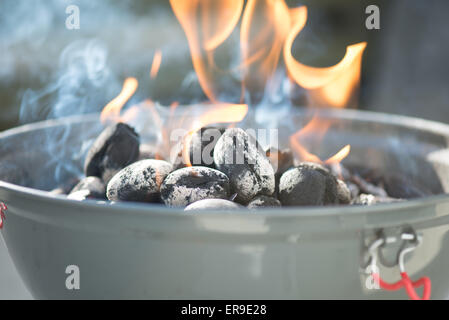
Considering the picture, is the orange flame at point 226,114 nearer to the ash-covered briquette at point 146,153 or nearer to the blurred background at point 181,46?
the ash-covered briquette at point 146,153

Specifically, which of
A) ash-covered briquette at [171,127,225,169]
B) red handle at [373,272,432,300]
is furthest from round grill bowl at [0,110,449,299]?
ash-covered briquette at [171,127,225,169]

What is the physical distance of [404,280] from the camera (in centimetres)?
75

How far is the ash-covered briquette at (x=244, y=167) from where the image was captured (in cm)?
94

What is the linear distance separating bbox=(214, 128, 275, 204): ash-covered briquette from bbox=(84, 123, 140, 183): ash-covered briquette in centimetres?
26

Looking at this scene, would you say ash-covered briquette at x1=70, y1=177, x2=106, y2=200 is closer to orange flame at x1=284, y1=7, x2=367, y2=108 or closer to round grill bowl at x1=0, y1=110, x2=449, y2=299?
round grill bowl at x1=0, y1=110, x2=449, y2=299

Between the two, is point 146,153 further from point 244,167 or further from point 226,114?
point 244,167

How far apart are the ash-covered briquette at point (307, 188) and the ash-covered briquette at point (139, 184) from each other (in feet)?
0.82

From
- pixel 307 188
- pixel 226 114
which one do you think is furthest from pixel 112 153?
pixel 307 188

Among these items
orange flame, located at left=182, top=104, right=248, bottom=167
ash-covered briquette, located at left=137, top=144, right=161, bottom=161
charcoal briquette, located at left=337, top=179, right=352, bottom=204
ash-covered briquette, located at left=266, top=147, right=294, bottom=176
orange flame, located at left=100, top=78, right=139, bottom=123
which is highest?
orange flame, located at left=100, top=78, right=139, bottom=123

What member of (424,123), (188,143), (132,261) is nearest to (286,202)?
(188,143)

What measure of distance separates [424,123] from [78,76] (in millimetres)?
1071

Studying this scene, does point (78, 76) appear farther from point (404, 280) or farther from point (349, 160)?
point (404, 280)

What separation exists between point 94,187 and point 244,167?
0.35 meters

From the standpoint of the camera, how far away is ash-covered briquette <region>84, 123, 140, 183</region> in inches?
43.7
